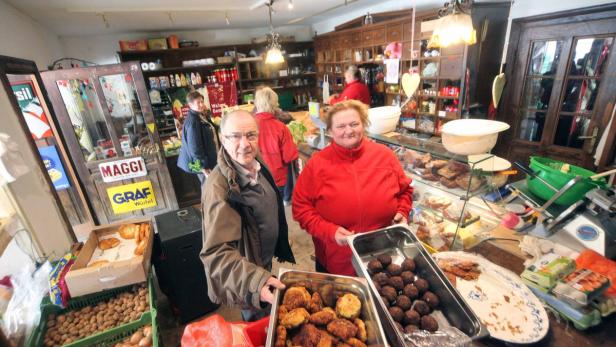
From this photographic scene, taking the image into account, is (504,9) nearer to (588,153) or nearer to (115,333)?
(588,153)

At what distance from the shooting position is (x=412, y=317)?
1.00 metres

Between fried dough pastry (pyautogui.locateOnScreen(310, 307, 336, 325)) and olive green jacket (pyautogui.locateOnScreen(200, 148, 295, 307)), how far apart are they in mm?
226

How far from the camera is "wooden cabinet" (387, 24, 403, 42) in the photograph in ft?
16.1

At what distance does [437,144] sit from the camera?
1.90 m

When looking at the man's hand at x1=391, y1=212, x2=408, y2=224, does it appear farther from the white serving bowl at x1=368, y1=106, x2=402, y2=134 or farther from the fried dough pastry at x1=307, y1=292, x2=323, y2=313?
the white serving bowl at x1=368, y1=106, x2=402, y2=134

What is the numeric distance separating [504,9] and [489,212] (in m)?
3.53

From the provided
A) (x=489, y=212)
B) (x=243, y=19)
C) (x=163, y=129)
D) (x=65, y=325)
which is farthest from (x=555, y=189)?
(x=163, y=129)

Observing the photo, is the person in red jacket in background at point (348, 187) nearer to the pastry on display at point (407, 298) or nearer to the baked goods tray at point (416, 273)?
the baked goods tray at point (416, 273)

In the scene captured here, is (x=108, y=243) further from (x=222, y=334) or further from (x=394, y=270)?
(x=394, y=270)

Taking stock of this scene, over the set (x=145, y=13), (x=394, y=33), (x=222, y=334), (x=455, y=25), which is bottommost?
(x=222, y=334)

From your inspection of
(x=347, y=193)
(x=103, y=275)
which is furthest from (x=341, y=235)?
(x=103, y=275)

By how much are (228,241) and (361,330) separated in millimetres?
628

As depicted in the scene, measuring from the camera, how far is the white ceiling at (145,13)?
3738mm

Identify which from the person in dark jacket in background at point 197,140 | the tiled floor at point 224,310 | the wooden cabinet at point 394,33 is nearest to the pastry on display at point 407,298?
the tiled floor at point 224,310
